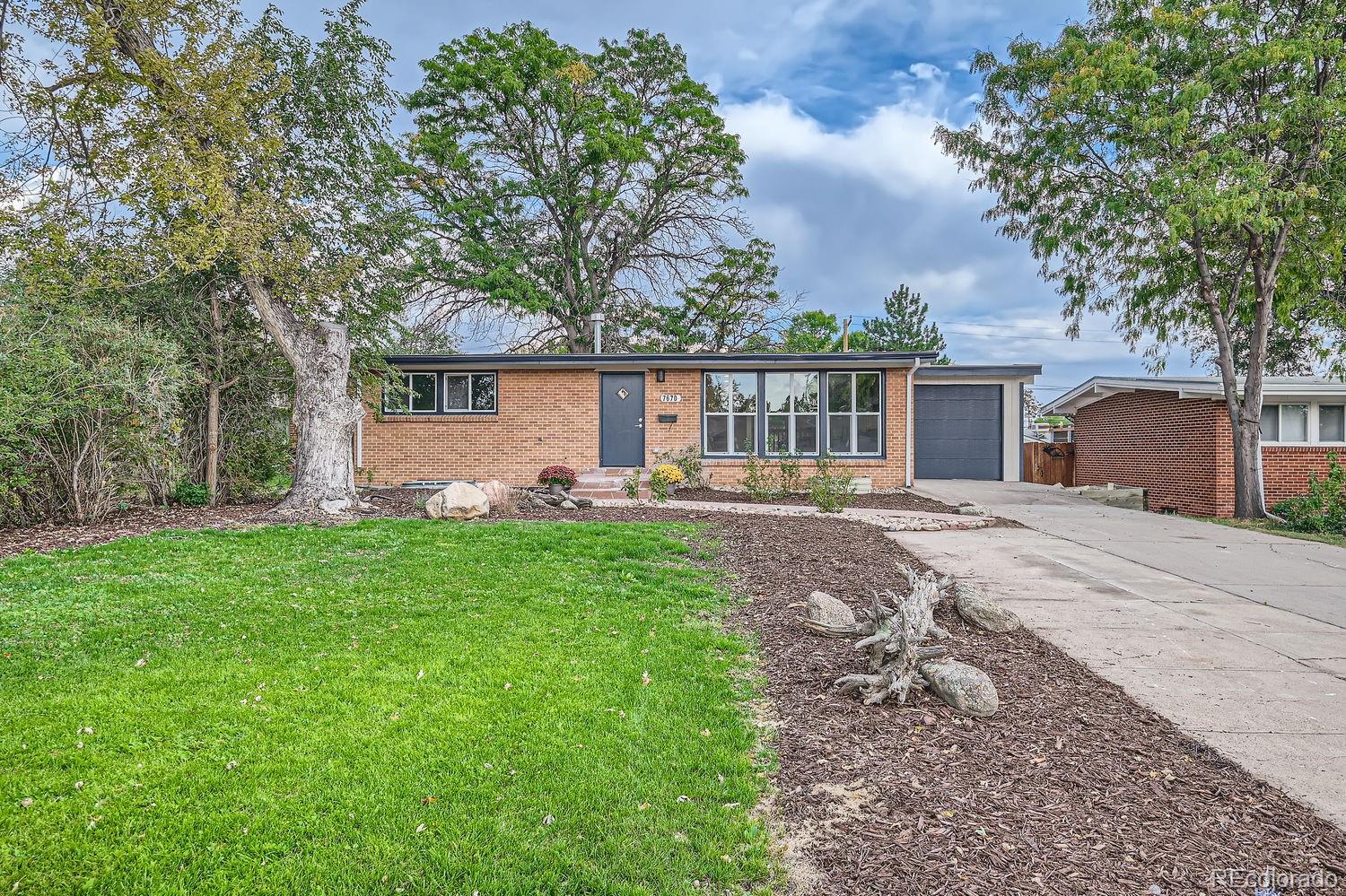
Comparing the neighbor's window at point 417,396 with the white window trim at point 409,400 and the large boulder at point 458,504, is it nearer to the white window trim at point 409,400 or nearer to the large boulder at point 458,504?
the white window trim at point 409,400

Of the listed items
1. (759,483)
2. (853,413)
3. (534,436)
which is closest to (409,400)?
(534,436)

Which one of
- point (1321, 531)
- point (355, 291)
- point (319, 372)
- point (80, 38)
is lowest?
point (1321, 531)

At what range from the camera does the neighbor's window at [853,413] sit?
1364 centimetres

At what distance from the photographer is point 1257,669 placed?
11.6ft

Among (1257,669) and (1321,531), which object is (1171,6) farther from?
(1257,669)

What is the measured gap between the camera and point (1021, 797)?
89.3 inches

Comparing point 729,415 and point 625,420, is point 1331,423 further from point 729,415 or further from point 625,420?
point 625,420

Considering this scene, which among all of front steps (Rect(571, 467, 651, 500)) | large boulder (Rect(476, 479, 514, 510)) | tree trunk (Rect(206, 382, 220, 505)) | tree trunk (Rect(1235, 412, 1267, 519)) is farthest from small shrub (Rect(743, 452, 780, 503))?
tree trunk (Rect(206, 382, 220, 505))

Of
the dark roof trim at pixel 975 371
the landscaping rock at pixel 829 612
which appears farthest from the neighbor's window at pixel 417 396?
the landscaping rock at pixel 829 612

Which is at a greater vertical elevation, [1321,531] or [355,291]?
[355,291]

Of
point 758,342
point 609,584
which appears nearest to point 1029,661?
point 609,584

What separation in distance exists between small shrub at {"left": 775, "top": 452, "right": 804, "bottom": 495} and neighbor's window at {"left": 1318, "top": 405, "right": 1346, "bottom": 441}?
10308 millimetres

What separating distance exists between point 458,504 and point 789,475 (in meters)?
6.38

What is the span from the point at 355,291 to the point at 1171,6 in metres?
14.8
